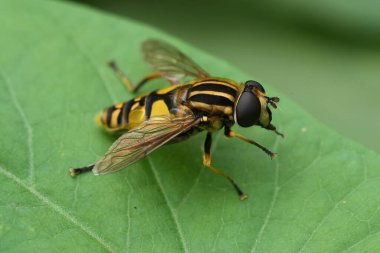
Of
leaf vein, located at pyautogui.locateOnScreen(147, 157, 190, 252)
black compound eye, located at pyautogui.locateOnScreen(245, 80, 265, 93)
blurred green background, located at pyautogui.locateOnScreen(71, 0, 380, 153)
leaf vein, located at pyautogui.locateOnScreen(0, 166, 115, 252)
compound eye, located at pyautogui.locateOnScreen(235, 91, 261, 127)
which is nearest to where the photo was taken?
leaf vein, located at pyautogui.locateOnScreen(0, 166, 115, 252)

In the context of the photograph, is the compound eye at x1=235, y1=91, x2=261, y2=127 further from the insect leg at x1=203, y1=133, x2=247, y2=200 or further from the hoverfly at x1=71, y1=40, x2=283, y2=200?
the insect leg at x1=203, y1=133, x2=247, y2=200

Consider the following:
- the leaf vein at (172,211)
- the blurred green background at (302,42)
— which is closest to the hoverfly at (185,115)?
the leaf vein at (172,211)

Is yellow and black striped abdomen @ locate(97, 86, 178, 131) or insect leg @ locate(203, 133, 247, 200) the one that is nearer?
insect leg @ locate(203, 133, 247, 200)

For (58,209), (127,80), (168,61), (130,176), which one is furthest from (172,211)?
(168,61)

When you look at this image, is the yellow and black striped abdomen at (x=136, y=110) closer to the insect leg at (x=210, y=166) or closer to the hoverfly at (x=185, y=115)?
the hoverfly at (x=185, y=115)

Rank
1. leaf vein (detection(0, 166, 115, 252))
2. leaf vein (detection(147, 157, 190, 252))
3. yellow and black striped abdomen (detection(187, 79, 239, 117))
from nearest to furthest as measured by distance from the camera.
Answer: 1. leaf vein (detection(0, 166, 115, 252))
2. leaf vein (detection(147, 157, 190, 252))
3. yellow and black striped abdomen (detection(187, 79, 239, 117))

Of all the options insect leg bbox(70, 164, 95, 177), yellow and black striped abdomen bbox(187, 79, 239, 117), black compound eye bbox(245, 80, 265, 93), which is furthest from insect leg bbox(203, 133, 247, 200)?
insect leg bbox(70, 164, 95, 177)

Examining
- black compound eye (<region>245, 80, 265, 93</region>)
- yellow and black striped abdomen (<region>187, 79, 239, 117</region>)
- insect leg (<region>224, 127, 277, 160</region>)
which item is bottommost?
insect leg (<region>224, 127, 277, 160</region>)

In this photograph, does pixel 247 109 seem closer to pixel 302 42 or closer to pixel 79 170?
pixel 79 170
